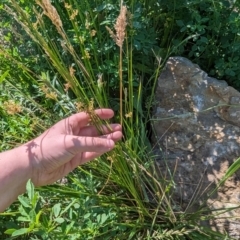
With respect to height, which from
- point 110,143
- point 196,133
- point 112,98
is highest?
point 110,143

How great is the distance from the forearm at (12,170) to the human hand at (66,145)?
23 mm

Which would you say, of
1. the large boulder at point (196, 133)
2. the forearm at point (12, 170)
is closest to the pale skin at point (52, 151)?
the forearm at point (12, 170)

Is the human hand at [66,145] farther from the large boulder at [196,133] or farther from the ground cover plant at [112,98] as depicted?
the large boulder at [196,133]

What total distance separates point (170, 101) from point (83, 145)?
0.72m

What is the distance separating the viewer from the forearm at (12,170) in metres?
1.77

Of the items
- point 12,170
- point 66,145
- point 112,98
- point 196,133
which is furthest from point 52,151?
point 196,133

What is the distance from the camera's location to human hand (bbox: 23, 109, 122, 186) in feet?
5.49

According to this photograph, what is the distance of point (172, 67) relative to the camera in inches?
89.0

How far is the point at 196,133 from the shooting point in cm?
219

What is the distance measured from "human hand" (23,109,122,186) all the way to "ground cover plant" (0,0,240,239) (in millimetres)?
73

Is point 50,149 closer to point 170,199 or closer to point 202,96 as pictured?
point 170,199

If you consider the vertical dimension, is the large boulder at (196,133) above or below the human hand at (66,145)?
below

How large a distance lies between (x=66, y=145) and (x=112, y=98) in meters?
0.64

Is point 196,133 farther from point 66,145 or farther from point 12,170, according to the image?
point 12,170
